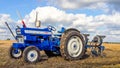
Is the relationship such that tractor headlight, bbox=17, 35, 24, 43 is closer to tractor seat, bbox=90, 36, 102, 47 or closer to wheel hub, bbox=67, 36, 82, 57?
wheel hub, bbox=67, 36, 82, 57

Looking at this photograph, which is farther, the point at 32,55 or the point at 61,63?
the point at 32,55

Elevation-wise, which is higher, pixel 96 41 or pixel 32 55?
pixel 96 41

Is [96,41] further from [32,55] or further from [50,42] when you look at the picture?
[32,55]

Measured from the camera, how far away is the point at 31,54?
15773 mm

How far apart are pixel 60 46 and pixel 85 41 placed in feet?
6.94

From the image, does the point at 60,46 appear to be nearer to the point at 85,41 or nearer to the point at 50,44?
the point at 50,44

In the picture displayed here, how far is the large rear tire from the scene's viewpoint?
55.0 feet

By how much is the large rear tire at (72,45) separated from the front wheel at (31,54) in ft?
5.14

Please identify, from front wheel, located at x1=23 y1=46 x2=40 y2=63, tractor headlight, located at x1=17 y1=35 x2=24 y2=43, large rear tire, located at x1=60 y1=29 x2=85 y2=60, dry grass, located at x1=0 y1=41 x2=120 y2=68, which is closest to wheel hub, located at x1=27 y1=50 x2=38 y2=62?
front wheel, located at x1=23 y1=46 x2=40 y2=63

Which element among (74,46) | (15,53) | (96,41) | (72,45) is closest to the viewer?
(72,45)

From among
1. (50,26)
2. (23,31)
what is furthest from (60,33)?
(23,31)

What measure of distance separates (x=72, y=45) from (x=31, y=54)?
2.69 m

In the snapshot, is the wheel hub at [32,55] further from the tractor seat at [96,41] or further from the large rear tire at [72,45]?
the tractor seat at [96,41]

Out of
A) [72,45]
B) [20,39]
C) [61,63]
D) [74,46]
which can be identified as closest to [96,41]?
[74,46]
